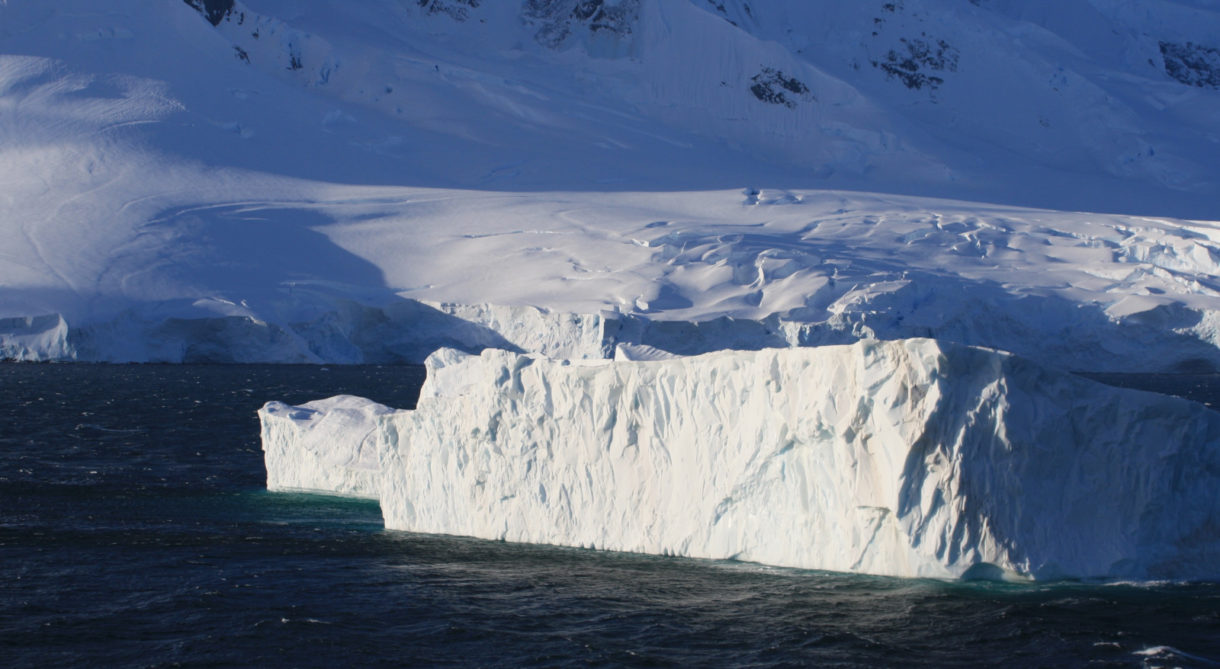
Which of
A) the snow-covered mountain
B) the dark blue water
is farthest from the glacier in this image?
the snow-covered mountain

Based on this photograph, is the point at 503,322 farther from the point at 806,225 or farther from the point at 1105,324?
the point at 1105,324

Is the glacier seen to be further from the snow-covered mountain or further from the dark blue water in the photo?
the snow-covered mountain

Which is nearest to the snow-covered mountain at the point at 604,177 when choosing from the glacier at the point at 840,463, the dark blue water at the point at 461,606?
the glacier at the point at 840,463

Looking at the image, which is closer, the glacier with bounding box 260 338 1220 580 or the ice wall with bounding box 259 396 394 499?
the glacier with bounding box 260 338 1220 580

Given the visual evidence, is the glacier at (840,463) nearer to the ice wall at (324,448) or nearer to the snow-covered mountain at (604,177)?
the ice wall at (324,448)

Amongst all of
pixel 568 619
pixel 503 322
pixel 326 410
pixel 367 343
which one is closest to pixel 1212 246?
pixel 503 322

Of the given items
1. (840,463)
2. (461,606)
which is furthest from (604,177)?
(461,606)
